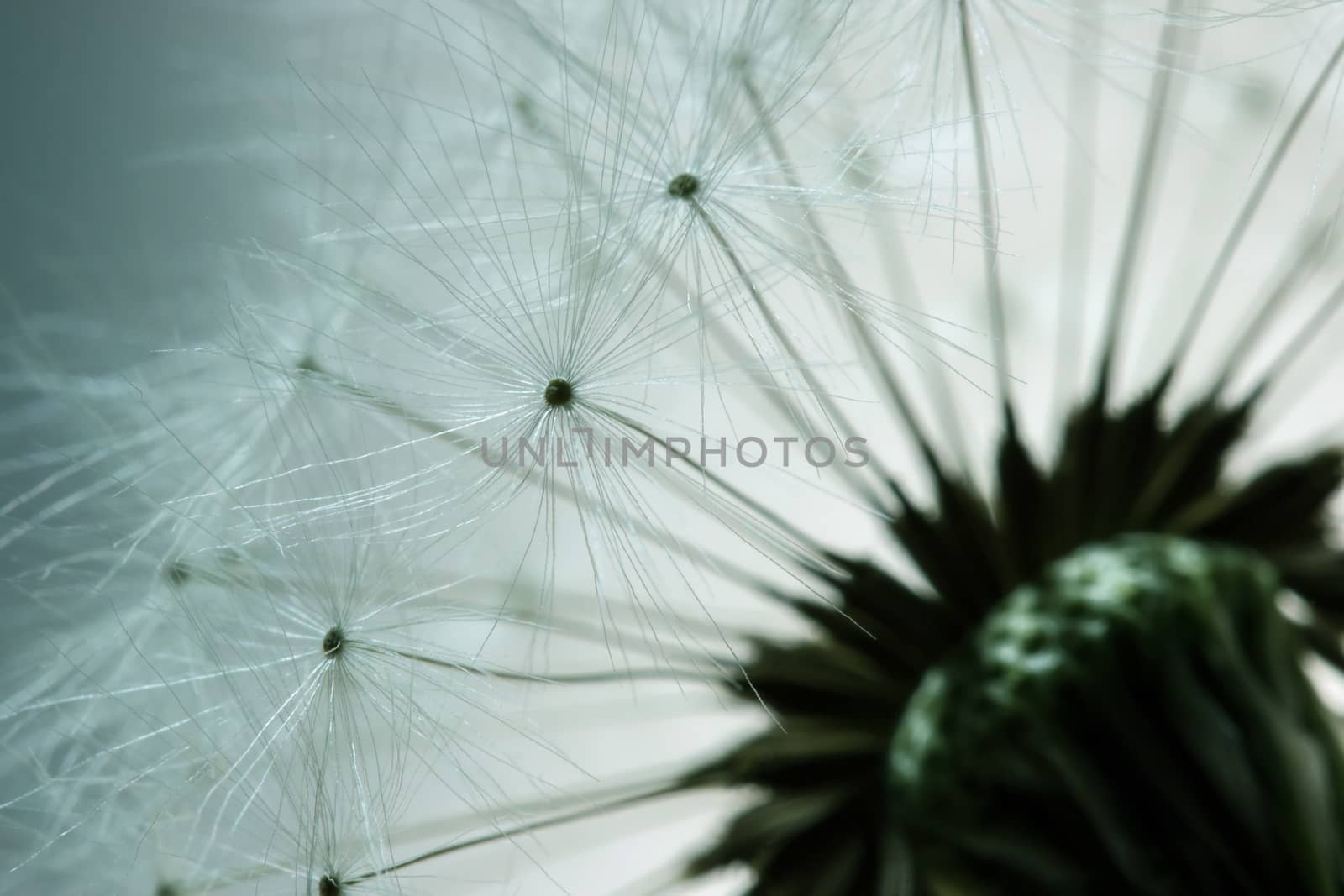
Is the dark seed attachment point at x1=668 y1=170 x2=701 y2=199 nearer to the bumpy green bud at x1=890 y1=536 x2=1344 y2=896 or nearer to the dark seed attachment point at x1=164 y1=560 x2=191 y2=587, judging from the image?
the bumpy green bud at x1=890 y1=536 x2=1344 y2=896

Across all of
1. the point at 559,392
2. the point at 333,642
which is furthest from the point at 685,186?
the point at 333,642

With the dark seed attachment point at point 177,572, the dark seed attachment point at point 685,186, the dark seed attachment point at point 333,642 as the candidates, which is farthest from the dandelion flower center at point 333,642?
the dark seed attachment point at point 685,186

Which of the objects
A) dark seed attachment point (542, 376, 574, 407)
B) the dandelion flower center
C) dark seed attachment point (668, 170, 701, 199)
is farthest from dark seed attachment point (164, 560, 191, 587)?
dark seed attachment point (668, 170, 701, 199)

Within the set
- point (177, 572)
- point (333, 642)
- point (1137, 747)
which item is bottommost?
point (1137, 747)

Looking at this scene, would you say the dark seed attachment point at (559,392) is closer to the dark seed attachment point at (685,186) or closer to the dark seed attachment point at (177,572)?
the dark seed attachment point at (685,186)

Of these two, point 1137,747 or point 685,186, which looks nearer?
point 1137,747

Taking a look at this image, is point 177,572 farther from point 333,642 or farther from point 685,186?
point 685,186

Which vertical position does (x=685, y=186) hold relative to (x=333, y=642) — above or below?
above
